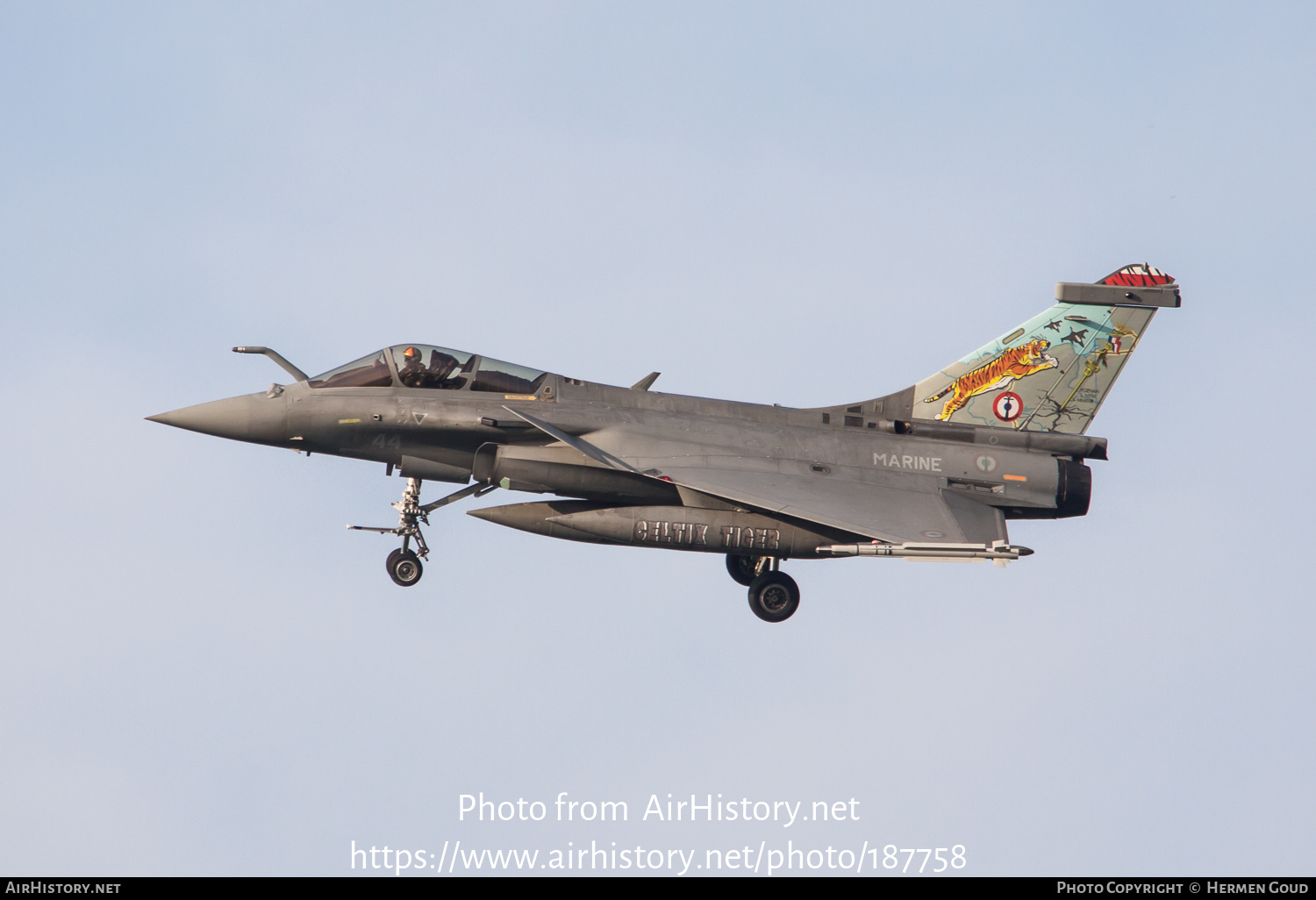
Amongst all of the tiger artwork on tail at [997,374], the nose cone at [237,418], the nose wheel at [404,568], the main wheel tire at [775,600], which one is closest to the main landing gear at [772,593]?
the main wheel tire at [775,600]

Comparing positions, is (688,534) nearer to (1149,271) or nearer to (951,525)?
(951,525)

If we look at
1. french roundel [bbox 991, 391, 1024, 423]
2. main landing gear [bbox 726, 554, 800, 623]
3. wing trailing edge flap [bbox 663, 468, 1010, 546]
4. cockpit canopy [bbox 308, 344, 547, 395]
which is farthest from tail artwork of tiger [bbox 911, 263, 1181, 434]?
cockpit canopy [bbox 308, 344, 547, 395]

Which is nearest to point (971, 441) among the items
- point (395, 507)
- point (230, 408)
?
point (395, 507)

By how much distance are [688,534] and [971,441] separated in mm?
4974

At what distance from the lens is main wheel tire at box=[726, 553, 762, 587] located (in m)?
23.0

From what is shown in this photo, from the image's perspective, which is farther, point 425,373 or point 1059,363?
point 1059,363

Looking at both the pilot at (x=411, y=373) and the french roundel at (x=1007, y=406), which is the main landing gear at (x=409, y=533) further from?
the french roundel at (x=1007, y=406)

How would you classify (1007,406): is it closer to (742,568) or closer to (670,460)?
(742,568)

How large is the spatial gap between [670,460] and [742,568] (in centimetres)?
333

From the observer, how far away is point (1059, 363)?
2273cm

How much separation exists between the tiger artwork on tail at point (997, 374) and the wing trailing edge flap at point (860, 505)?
2.04 meters

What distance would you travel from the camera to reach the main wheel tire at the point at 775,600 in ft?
69.8

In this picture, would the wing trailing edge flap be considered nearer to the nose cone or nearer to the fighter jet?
the fighter jet

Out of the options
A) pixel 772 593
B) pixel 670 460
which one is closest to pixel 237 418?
pixel 670 460
